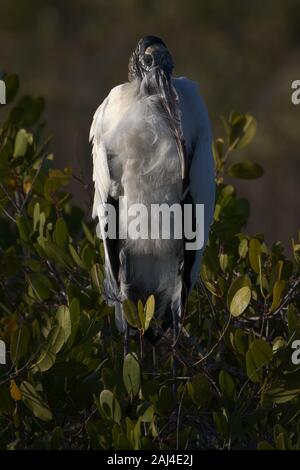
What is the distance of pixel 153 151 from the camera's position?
2945mm

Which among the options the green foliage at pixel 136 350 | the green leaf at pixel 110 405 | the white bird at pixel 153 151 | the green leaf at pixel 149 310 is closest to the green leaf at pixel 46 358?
the green foliage at pixel 136 350

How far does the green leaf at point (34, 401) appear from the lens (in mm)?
2316

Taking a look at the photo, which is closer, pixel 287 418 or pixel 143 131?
pixel 287 418

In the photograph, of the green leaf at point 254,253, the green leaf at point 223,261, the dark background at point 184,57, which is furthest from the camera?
the dark background at point 184,57

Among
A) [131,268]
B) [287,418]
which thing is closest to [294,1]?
[131,268]

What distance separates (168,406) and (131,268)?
92cm

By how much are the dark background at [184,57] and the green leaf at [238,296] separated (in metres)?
7.43

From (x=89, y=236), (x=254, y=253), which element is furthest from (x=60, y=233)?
(x=254, y=253)

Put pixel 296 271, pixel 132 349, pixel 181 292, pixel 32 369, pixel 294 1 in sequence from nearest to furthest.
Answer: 1. pixel 32 369
2. pixel 296 271
3. pixel 132 349
4. pixel 181 292
5. pixel 294 1

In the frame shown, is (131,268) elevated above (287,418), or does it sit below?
above

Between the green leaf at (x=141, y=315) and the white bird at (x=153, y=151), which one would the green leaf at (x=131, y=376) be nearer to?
the green leaf at (x=141, y=315)

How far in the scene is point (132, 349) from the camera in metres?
2.90
